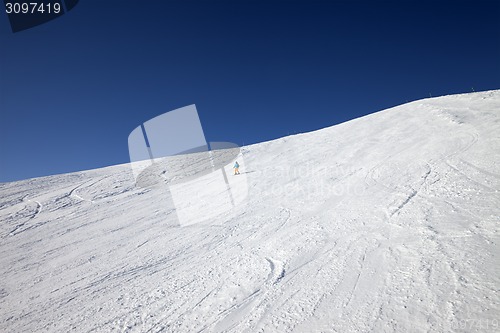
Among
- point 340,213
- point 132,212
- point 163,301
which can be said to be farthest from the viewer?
point 132,212

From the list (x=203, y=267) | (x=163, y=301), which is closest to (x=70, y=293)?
(x=163, y=301)

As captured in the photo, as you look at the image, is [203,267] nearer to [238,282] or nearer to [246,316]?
[238,282]

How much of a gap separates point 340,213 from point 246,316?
4547 millimetres

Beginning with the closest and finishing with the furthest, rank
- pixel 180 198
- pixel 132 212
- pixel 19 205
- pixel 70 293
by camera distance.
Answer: pixel 70 293
pixel 132 212
pixel 180 198
pixel 19 205

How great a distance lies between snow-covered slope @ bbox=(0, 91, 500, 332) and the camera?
4.17 m

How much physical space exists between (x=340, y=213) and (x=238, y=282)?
3.93 metres

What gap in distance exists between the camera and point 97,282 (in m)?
6.06

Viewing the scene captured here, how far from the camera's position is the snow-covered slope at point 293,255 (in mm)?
4168

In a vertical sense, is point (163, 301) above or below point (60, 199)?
below

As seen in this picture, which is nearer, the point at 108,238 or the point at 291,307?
the point at 291,307

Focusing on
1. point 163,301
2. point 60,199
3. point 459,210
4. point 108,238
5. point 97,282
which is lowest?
point 459,210

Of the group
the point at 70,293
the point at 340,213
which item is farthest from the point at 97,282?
the point at 340,213

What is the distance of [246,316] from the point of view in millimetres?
4312

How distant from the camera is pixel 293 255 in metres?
6.01
